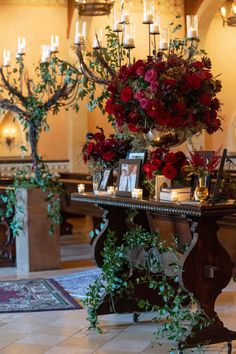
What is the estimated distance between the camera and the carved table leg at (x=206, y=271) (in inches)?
164

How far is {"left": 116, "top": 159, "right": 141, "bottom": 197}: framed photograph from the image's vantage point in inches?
187

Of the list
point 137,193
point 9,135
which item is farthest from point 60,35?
point 137,193

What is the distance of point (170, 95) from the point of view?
14.4 feet

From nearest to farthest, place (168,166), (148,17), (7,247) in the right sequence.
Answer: (168,166) < (148,17) < (7,247)

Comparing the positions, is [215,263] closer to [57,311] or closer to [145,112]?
[145,112]

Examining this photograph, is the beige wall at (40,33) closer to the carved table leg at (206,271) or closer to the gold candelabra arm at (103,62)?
the gold candelabra arm at (103,62)

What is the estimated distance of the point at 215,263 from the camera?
424cm

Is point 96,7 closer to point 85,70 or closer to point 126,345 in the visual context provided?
point 85,70

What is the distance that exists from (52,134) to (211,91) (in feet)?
31.8

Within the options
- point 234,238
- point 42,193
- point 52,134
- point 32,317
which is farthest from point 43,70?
point 52,134

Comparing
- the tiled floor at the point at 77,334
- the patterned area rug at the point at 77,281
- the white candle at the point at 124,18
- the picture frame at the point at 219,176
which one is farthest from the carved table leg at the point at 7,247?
the picture frame at the point at 219,176

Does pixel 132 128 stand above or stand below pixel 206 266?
above

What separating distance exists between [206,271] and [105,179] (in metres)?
1.26

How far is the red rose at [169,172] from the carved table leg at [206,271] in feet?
1.22
